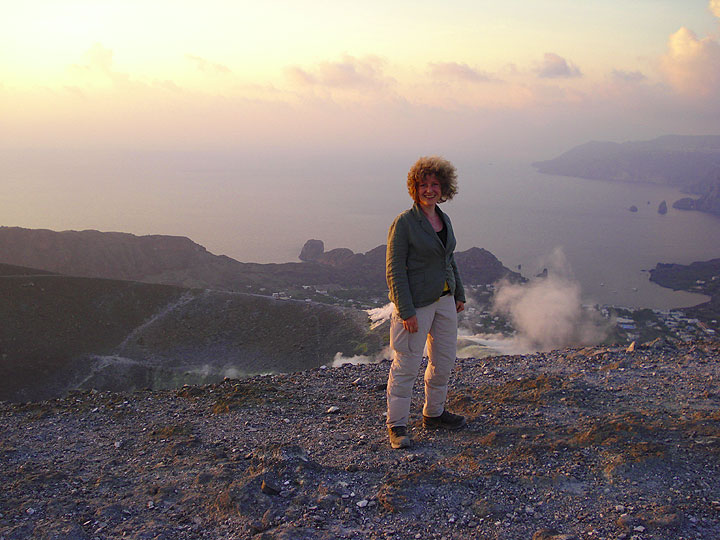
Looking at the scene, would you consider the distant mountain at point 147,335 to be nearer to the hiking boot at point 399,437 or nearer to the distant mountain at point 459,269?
the hiking boot at point 399,437

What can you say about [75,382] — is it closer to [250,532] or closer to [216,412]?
[216,412]

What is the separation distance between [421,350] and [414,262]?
0.77 m

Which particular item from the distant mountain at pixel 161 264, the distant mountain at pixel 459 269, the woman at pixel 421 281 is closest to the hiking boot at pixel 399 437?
the woman at pixel 421 281

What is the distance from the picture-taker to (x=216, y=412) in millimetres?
7234

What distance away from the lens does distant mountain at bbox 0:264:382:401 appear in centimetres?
2078

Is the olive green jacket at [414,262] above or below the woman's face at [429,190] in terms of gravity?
below

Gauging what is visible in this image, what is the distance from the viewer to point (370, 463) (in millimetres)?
5203

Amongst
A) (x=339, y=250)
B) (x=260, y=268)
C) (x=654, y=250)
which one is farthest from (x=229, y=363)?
(x=654, y=250)

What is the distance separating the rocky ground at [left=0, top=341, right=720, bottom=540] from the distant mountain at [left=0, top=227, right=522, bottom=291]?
195ft

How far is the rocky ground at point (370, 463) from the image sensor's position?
13.9ft

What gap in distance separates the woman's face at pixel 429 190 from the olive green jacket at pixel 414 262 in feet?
0.31

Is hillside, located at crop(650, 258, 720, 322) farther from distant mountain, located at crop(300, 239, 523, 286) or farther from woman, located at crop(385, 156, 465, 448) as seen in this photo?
woman, located at crop(385, 156, 465, 448)

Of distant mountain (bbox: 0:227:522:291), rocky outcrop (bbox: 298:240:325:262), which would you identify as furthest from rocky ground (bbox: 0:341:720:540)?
rocky outcrop (bbox: 298:240:325:262)

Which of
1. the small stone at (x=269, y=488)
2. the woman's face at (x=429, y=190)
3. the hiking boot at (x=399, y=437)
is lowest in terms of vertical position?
the small stone at (x=269, y=488)
